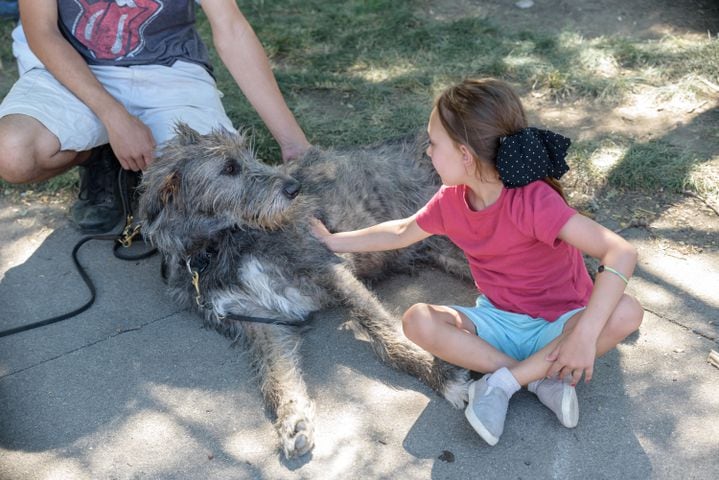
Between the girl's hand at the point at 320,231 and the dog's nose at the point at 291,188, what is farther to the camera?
the girl's hand at the point at 320,231

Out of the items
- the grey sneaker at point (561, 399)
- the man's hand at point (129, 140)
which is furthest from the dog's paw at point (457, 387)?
the man's hand at point (129, 140)

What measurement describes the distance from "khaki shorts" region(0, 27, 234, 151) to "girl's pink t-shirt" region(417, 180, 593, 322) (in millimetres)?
1912

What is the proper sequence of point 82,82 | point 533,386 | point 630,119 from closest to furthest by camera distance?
point 533,386 < point 82,82 < point 630,119

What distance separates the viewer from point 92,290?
478 centimetres

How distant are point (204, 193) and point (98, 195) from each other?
1.77 metres

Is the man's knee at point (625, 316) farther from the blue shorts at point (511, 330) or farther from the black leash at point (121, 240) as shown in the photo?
the black leash at point (121, 240)

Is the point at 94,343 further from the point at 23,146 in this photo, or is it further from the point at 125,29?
the point at 125,29

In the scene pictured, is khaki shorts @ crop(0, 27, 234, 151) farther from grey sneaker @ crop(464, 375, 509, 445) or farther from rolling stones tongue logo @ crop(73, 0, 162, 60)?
grey sneaker @ crop(464, 375, 509, 445)

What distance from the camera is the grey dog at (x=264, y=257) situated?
3.98 m

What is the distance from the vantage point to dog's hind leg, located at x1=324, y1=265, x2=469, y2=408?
A: 3713 mm

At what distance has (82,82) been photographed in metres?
4.77

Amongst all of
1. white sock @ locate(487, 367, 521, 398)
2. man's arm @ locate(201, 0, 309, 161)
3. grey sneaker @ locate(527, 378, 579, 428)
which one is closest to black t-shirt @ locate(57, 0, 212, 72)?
man's arm @ locate(201, 0, 309, 161)

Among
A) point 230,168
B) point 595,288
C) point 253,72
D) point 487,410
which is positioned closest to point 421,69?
point 253,72

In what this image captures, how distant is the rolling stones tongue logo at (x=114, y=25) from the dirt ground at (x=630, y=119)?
132 centimetres
